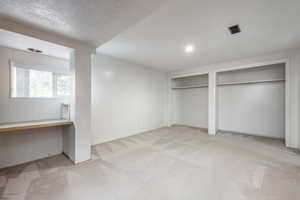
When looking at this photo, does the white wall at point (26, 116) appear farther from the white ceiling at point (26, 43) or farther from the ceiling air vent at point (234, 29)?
the ceiling air vent at point (234, 29)

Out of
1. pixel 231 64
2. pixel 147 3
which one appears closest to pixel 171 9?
pixel 147 3

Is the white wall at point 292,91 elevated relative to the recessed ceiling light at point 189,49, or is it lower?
lower

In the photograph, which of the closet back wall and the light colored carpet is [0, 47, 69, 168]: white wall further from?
the closet back wall

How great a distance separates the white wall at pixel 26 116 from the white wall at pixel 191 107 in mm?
4746

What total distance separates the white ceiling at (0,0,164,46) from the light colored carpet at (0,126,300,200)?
2366mm

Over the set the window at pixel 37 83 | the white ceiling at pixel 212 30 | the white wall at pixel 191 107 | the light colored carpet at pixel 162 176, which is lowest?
the light colored carpet at pixel 162 176

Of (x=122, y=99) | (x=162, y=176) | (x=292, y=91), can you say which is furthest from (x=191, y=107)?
(x=162, y=176)

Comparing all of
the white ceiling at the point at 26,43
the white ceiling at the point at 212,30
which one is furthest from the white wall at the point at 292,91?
the white ceiling at the point at 26,43

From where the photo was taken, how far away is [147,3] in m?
1.41

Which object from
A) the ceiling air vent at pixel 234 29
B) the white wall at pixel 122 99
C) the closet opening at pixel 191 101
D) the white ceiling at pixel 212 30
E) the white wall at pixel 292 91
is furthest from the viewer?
the closet opening at pixel 191 101

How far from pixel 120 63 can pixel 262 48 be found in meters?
4.03

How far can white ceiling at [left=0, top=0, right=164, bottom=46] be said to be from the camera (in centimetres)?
139

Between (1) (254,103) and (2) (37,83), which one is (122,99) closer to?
(2) (37,83)

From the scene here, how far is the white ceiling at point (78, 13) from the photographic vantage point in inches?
54.8
